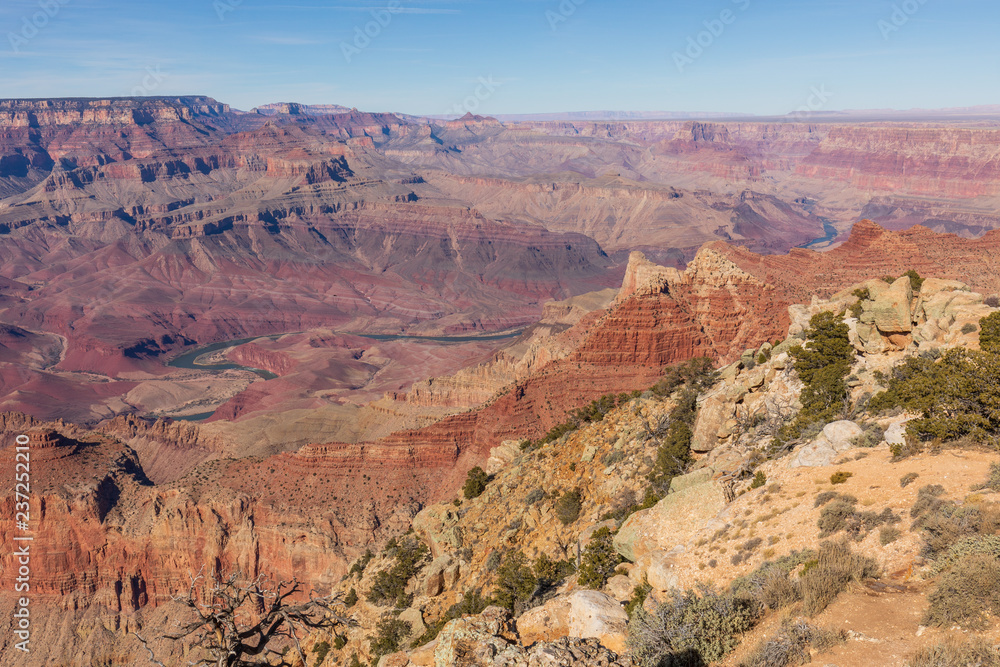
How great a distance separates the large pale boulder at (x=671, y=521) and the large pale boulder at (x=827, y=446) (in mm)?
2699

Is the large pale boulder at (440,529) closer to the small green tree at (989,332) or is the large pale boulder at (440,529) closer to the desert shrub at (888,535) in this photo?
the desert shrub at (888,535)

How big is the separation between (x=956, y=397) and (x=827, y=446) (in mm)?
3718

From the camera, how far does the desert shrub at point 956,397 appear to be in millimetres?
18234

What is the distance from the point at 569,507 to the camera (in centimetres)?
2923

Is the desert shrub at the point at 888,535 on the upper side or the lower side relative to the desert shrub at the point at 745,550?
upper

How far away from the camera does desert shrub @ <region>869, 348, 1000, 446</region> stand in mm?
18234

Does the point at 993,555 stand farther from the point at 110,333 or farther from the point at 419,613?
the point at 110,333

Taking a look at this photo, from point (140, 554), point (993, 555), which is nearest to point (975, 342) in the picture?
point (993, 555)

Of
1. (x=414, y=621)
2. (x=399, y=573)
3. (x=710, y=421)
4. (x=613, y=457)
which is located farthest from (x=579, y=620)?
(x=399, y=573)

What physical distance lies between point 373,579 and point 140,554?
114 feet

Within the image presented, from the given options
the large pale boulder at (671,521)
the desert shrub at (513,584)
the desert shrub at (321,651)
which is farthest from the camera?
the desert shrub at (321,651)

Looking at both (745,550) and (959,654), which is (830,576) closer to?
(959,654)

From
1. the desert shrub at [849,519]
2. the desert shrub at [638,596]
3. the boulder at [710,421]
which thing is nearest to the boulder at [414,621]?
the desert shrub at [638,596]

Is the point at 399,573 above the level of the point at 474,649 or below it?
below
